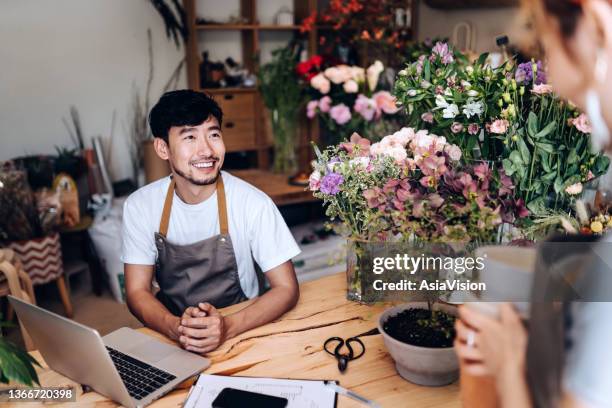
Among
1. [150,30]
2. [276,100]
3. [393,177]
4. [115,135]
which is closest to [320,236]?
[276,100]

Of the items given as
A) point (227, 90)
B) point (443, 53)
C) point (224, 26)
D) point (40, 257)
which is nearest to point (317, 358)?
point (443, 53)

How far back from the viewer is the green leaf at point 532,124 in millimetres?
1354

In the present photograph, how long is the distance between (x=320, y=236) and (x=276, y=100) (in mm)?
917

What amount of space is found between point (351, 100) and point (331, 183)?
1.75 m

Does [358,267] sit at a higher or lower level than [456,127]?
lower

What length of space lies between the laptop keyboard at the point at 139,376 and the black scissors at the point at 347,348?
0.38m

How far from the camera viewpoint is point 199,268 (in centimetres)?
188

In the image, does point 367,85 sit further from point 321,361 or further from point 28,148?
point 28,148

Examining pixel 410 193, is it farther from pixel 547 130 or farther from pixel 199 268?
pixel 199 268

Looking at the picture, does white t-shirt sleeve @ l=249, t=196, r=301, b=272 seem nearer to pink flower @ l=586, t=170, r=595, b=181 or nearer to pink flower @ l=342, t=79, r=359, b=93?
pink flower @ l=586, t=170, r=595, b=181

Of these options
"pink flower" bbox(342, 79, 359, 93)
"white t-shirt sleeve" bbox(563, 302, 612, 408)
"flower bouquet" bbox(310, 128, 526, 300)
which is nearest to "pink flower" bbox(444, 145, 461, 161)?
"flower bouquet" bbox(310, 128, 526, 300)

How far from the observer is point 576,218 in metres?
1.36

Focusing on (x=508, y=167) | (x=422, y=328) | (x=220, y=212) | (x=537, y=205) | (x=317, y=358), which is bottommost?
(x=317, y=358)

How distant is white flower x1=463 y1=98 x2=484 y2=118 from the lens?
143 cm
